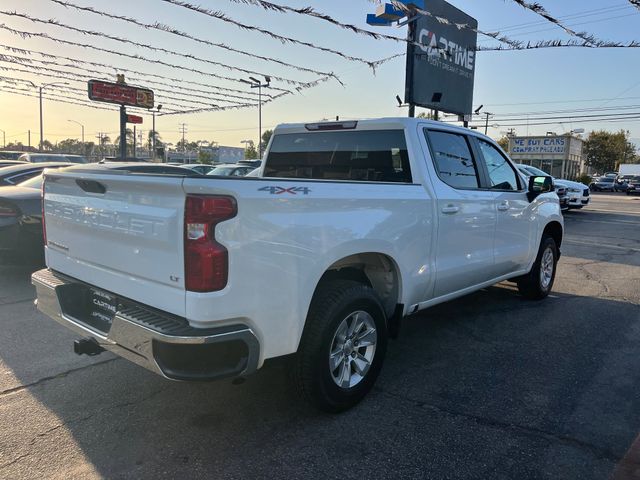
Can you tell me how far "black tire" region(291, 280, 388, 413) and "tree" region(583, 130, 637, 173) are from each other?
9637 centimetres

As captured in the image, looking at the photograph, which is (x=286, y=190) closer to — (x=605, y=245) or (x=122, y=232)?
(x=122, y=232)

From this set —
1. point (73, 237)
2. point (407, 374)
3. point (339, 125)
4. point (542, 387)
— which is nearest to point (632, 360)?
point (542, 387)

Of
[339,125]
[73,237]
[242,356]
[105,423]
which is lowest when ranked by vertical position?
[105,423]

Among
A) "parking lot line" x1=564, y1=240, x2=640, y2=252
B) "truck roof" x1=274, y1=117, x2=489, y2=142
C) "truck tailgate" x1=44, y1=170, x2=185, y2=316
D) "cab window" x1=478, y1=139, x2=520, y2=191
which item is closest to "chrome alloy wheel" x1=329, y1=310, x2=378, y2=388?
"truck tailgate" x1=44, y1=170, x2=185, y2=316

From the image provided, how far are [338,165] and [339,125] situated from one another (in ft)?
1.19

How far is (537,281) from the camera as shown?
6.17 m

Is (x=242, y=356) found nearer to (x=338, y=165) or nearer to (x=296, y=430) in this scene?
(x=296, y=430)

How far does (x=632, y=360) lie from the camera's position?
440 cm

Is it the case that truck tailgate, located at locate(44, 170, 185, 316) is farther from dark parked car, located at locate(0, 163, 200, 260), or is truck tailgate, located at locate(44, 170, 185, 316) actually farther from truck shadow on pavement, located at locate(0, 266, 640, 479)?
dark parked car, located at locate(0, 163, 200, 260)

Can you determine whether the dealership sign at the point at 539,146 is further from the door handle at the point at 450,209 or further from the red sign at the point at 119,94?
the door handle at the point at 450,209

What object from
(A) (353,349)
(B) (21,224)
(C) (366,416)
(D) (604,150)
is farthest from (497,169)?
(D) (604,150)

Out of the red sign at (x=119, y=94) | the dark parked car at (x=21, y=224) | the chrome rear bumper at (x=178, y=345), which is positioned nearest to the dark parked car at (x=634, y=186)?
the red sign at (x=119, y=94)

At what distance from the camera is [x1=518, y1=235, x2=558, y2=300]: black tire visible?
6133 millimetres

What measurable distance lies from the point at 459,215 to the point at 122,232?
2765 millimetres
